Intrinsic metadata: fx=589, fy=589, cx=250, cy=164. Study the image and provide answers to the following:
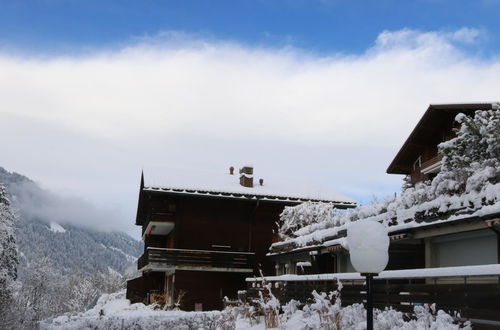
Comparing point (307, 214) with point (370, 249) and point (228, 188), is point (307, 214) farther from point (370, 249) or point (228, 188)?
point (370, 249)

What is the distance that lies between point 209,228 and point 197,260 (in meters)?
2.69

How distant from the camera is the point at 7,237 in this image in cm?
3894

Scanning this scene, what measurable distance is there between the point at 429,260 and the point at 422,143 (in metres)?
8.79

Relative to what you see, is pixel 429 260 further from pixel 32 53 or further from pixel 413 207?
pixel 32 53

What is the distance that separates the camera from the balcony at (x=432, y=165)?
845 inches

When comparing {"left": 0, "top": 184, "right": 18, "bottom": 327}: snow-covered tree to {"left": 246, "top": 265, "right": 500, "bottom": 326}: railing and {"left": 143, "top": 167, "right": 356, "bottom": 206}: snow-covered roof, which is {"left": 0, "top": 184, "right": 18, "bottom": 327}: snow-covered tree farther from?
{"left": 246, "top": 265, "right": 500, "bottom": 326}: railing

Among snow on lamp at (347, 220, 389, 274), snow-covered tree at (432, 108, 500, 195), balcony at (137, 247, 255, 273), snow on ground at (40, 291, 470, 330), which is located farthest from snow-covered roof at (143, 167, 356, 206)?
snow on lamp at (347, 220, 389, 274)

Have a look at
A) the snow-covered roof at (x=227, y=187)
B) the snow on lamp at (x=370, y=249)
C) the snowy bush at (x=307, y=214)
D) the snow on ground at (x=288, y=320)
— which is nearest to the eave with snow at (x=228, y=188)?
Answer: the snow-covered roof at (x=227, y=187)

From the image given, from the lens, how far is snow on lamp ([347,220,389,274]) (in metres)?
7.12

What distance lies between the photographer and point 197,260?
101 feet

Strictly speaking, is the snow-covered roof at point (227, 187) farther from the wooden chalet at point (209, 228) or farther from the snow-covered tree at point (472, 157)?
the snow-covered tree at point (472, 157)

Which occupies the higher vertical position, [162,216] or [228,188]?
[228,188]

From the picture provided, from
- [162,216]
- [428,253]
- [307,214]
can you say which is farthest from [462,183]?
[162,216]

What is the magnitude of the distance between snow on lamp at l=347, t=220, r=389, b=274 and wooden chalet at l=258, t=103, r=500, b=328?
2.22 metres
